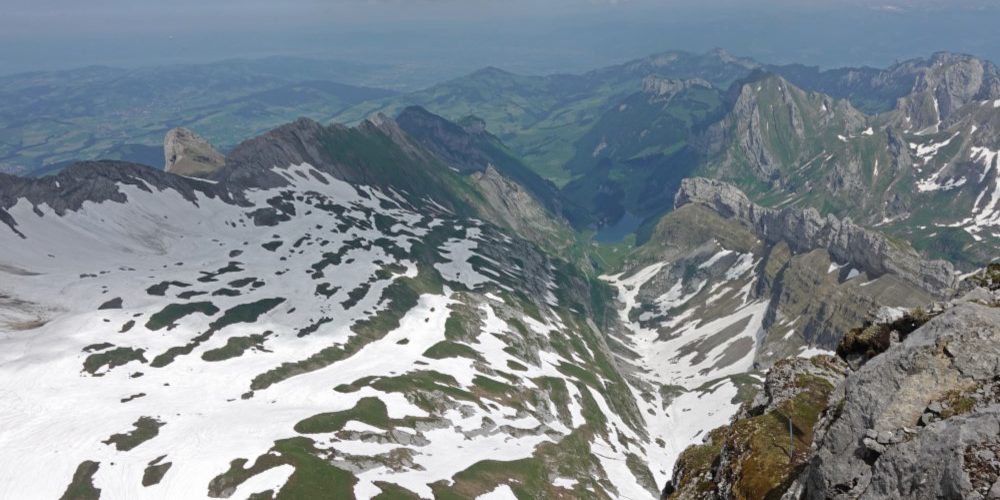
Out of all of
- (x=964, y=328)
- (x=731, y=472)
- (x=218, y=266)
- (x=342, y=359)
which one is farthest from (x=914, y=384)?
(x=218, y=266)

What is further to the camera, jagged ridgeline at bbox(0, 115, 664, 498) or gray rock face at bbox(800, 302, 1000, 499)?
jagged ridgeline at bbox(0, 115, 664, 498)

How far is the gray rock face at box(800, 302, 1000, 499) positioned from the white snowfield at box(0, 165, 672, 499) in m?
79.7

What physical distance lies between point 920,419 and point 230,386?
131 metres

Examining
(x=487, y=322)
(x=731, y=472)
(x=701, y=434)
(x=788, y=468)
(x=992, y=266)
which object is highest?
(x=992, y=266)

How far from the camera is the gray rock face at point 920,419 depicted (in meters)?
19.8

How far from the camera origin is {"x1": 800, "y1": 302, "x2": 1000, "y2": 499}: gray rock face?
1981cm

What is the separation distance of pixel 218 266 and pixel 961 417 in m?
204

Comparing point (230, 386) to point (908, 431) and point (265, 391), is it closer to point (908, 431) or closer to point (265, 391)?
point (265, 391)

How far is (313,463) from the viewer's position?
93562mm

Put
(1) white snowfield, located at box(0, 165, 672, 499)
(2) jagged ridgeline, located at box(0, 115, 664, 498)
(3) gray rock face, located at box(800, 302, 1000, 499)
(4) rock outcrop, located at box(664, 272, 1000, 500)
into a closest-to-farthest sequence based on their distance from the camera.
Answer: (4) rock outcrop, located at box(664, 272, 1000, 500)
(3) gray rock face, located at box(800, 302, 1000, 499)
(2) jagged ridgeline, located at box(0, 115, 664, 498)
(1) white snowfield, located at box(0, 165, 672, 499)

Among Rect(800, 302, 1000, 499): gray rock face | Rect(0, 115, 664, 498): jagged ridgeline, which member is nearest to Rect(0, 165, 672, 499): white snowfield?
Rect(0, 115, 664, 498): jagged ridgeline

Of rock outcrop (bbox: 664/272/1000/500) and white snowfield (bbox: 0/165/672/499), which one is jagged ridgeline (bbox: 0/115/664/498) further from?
rock outcrop (bbox: 664/272/1000/500)

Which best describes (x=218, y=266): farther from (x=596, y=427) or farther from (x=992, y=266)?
(x=992, y=266)

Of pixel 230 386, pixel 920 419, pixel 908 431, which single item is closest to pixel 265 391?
pixel 230 386
